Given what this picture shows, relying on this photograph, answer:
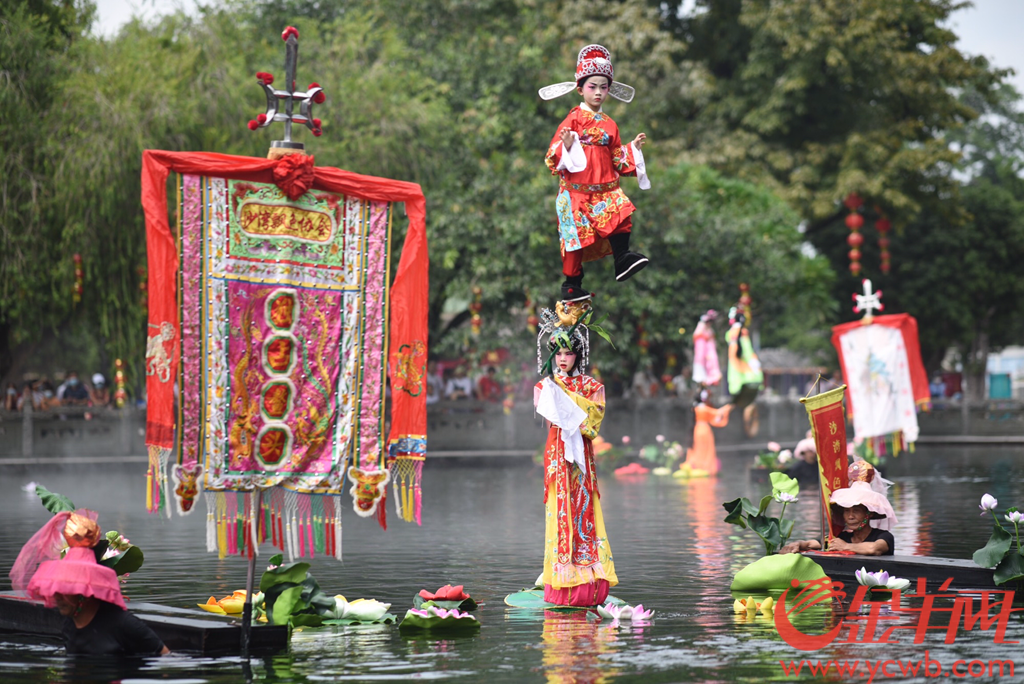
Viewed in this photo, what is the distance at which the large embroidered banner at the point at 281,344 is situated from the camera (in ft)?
25.1

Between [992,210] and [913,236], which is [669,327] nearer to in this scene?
[913,236]

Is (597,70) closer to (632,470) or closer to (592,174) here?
(592,174)

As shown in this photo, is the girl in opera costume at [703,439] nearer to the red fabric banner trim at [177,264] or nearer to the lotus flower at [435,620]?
the red fabric banner trim at [177,264]

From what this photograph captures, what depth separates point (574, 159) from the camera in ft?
29.3

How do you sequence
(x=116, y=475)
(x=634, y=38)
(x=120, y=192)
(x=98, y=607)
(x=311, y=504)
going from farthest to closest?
1. (x=634, y=38)
2. (x=116, y=475)
3. (x=120, y=192)
4. (x=311, y=504)
5. (x=98, y=607)

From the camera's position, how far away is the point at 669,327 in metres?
28.6

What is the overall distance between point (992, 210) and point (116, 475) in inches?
1250

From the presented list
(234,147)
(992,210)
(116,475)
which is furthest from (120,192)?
(992,210)

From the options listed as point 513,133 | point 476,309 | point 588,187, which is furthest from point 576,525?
point 513,133

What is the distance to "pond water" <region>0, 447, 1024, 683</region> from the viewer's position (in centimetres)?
688

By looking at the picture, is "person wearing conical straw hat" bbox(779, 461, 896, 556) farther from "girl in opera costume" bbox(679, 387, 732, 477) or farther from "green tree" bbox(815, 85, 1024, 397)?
"green tree" bbox(815, 85, 1024, 397)

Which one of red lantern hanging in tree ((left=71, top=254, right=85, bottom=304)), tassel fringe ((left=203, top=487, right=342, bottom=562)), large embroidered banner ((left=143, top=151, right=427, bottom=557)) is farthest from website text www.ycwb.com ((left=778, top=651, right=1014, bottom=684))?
red lantern hanging in tree ((left=71, top=254, right=85, bottom=304))

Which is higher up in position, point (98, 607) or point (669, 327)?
point (669, 327)

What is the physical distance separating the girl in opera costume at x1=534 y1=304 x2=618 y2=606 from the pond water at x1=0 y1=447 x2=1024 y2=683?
0.30 meters
